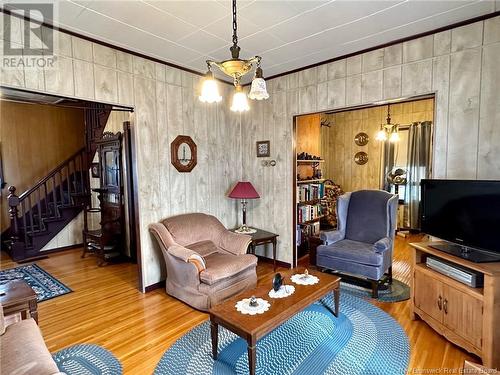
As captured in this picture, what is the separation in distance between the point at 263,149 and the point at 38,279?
367 centimetres

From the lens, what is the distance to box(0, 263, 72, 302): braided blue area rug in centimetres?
337

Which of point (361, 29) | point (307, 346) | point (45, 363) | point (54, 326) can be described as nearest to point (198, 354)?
point (307, 346)

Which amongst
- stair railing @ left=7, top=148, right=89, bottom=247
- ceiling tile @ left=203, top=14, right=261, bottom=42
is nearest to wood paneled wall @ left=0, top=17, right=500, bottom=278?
ceiling tile @ left=203, top=14, right=261, bottom=42

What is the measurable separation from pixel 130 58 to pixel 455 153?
11.7 feet

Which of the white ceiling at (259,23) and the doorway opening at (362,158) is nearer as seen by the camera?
the white ceiling at (259,23)

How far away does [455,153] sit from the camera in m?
2.71

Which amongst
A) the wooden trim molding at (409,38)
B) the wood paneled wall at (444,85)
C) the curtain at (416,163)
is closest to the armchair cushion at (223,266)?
the wood paneled wall at (444,85)

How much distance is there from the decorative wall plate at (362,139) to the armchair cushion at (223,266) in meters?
4.62

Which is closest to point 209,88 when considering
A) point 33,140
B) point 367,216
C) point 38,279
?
point 367,216

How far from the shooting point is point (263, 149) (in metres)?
4.23

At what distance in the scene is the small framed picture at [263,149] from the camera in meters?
4.17

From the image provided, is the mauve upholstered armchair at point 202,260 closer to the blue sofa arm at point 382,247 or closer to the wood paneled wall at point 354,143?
the blue sofa arm at point 382,247

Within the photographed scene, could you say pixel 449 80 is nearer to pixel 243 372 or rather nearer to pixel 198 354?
pixel 243 372

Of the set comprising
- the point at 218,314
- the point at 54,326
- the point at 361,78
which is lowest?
the point at 54,326
